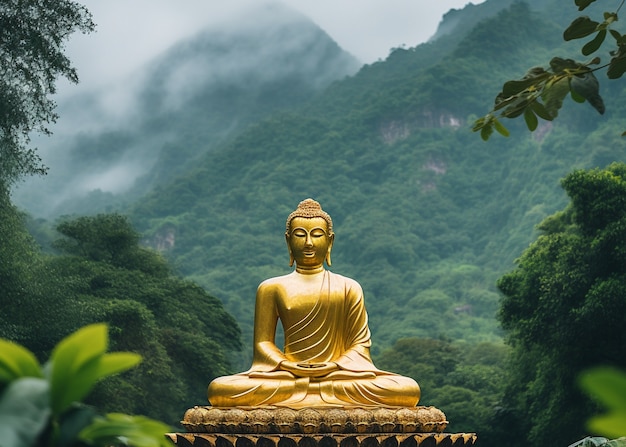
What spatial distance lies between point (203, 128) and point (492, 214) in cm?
3159

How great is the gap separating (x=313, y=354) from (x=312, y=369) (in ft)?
2.06

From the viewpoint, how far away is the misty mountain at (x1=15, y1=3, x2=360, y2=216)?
84.5 metres

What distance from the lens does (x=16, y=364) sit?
1988 mm

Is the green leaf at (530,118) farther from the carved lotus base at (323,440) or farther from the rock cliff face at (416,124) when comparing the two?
the rock cliff face at (416,124)

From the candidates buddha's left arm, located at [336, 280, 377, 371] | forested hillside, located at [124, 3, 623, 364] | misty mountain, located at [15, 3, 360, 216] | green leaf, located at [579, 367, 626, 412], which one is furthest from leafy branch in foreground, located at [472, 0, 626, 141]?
misty mountain, located at [15, 3, 360, 216]

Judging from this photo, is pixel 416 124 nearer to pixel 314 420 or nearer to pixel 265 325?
pixel 265 325

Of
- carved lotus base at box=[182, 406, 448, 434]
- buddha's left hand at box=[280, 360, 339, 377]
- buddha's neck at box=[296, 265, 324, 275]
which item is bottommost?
carved lotus base at box=[182, 406, 448, 434]

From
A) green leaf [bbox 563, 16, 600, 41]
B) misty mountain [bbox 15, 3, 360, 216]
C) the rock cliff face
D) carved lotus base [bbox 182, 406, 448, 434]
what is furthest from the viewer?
misty mountain [bbox 15, 3, 360, 216]

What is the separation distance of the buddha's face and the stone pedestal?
6.15ft

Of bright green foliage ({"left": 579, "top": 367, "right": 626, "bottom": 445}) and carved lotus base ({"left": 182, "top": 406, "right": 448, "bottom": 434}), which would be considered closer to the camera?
bright green foliage ({"left": 579, "top": 367, "right": 626, "bottom": 445})

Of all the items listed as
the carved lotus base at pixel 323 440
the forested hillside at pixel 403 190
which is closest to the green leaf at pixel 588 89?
the carved lotus base at pixel 323 440

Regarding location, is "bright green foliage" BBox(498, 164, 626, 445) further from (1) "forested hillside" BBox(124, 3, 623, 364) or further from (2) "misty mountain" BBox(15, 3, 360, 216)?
(2) "misty mountain" BBox(15, 3, 360, 216)

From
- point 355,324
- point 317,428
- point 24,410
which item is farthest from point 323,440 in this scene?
point 24,410

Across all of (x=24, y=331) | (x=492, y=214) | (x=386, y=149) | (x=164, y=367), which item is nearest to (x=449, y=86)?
(x=386, y=149)
